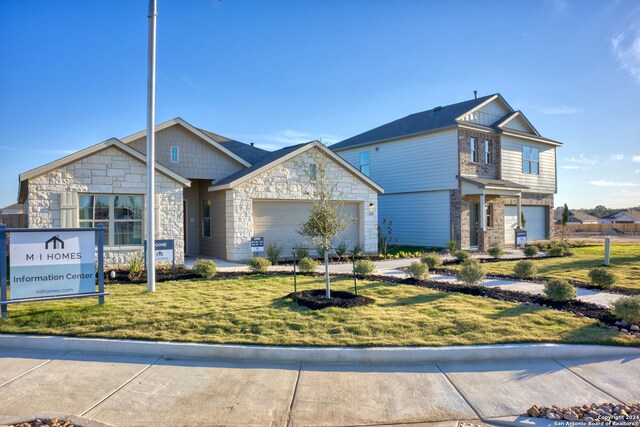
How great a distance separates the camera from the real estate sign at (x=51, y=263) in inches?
313

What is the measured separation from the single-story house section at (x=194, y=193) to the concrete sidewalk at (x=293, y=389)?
7341 mm

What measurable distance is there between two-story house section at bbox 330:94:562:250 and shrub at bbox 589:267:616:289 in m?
10.5

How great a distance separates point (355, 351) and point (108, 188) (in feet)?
34.9

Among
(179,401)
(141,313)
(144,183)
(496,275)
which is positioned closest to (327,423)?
(179,401)

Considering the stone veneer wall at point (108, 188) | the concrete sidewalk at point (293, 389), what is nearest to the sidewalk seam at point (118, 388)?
the concrete sidewalk at point (293, 389)

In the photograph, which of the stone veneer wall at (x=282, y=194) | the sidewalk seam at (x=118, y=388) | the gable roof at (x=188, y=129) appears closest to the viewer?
the sidewalk seam at (x=118, y=388)

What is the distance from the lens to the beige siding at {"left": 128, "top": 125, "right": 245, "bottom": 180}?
17.0m

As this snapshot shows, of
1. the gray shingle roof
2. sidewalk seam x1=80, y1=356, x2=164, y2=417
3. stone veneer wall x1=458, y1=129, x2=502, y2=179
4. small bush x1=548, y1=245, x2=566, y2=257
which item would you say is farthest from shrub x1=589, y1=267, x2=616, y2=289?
the gray shingle roof

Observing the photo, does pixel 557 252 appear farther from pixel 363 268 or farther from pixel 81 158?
pixel 81 158

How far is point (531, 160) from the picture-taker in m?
26.6

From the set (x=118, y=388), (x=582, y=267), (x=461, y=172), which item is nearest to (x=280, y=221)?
(x=461, y=172)

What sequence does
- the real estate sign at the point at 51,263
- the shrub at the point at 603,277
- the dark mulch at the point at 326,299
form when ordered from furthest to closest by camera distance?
the shrub at the point at 603,277 < the dark mulch at the point at 326,299 < the real estate sign at the point at 51,263

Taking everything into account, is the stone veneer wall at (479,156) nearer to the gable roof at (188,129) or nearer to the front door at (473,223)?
the front door at (473,223)

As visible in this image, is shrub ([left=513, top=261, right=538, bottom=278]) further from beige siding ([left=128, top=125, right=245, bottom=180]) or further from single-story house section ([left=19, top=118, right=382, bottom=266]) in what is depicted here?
beige siding ([left=128, top=125, right=245, bottom=180])
